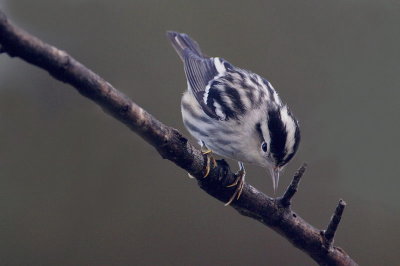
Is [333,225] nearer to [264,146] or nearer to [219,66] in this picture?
[264,146]

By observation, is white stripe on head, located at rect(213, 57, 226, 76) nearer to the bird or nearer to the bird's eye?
the bird

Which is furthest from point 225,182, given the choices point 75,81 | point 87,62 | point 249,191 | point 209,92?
point 87,62

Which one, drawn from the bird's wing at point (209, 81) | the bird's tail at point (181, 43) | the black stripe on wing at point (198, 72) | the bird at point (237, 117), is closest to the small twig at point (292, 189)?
the bird at point (237, 117)

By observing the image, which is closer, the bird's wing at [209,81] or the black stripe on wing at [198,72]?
the bird's wing at [209,81]

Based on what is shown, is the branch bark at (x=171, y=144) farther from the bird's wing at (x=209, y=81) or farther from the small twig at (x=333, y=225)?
the bird's wing at (x=209, y=81)

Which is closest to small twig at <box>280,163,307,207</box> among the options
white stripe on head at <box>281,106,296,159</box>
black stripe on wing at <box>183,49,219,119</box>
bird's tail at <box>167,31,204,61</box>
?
white stripe on head at <box>281,106,296,159</box>

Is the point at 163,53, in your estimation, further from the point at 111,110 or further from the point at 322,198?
the point at 111,110

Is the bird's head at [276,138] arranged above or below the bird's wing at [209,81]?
below
